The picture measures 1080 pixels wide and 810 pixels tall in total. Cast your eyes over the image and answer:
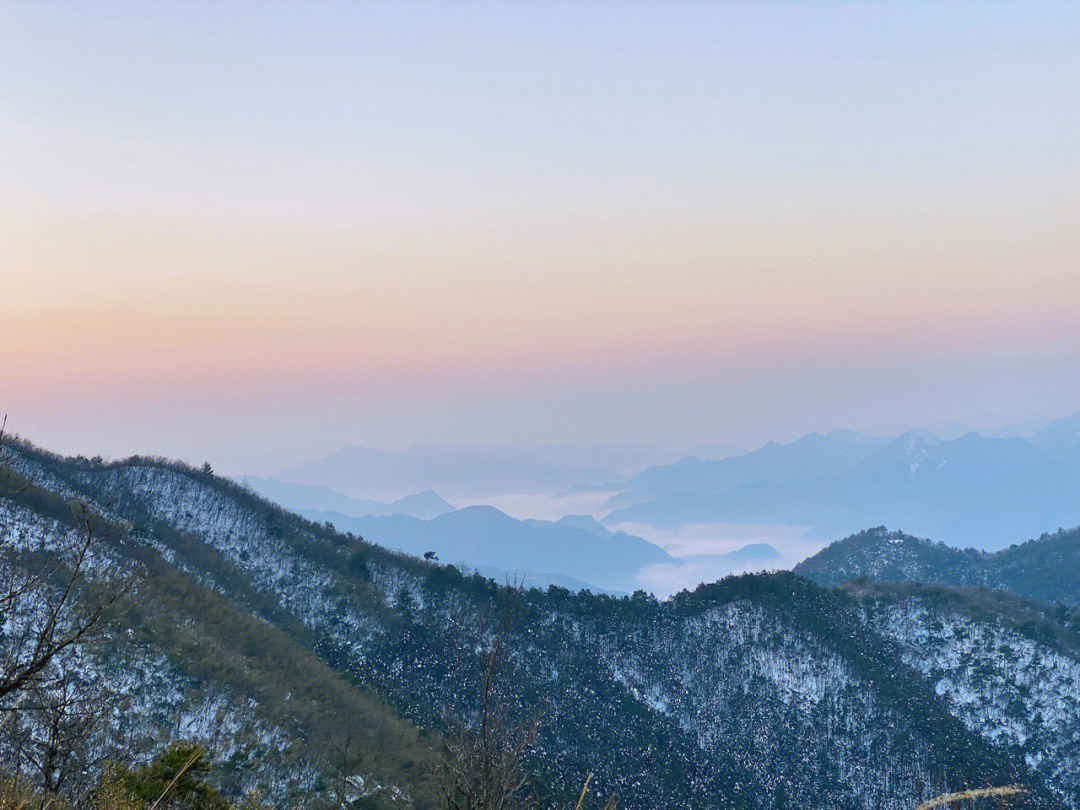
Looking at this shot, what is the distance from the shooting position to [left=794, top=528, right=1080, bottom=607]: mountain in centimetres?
10438

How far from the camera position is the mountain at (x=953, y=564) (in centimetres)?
10438

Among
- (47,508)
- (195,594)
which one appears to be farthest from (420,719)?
(47,508)

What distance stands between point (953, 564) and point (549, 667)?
87.5 meters

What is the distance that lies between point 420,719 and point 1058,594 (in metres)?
96.1

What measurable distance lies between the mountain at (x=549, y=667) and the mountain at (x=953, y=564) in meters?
41.4

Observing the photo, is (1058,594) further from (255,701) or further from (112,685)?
(112,685)

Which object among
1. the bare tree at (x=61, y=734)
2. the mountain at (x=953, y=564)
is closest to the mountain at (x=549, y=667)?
the bare tree at (x=61, y=734)

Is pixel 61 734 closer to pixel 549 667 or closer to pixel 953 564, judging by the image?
pixel 549 667

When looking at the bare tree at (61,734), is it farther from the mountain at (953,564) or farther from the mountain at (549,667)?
the mountain at (953,564)

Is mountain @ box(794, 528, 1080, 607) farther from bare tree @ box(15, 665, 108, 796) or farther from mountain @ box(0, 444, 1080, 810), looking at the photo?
bare tree @ box(15, 665, 108, 796)

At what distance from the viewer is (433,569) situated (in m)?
74.6

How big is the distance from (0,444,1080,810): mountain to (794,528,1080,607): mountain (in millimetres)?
41424

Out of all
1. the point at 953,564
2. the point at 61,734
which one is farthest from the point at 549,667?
the point at 953,564

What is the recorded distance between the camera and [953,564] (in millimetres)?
117625
